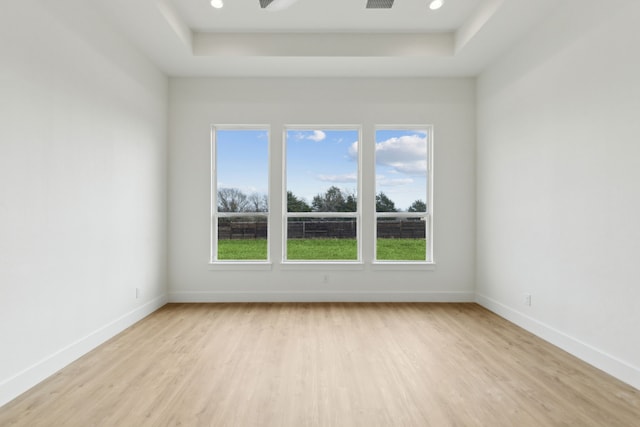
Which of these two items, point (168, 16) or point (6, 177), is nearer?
point (6, 177)

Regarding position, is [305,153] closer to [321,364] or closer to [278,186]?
[278,186]

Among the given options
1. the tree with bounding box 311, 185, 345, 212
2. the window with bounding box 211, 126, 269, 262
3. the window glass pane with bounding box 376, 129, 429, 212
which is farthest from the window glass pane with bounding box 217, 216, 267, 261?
the window glass pane with bounding box 376, 129, 429, 212

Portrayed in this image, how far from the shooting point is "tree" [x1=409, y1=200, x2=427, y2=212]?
4.93m

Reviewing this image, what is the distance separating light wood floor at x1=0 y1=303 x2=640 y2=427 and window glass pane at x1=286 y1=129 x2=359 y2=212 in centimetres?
173

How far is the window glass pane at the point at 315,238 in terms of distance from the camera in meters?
4.93

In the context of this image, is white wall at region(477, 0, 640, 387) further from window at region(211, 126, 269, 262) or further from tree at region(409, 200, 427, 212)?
window at region(211, 126, 269, 262)

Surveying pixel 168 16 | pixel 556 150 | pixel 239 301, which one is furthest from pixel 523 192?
pixel 168 16

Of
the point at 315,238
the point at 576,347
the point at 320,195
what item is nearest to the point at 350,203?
the point at 320,195

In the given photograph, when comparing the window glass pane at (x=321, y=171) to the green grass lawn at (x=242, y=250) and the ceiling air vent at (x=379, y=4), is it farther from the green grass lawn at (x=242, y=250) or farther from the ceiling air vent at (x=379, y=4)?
the ceiling air vent at (x=379, y=4)

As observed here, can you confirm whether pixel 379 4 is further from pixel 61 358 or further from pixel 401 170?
pixel 61 358

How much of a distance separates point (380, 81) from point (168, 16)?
2660 millimetres

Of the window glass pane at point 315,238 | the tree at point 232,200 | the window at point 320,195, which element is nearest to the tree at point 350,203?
the window at point 320,195

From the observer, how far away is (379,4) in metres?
3.51

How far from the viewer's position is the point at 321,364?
2.81 m
